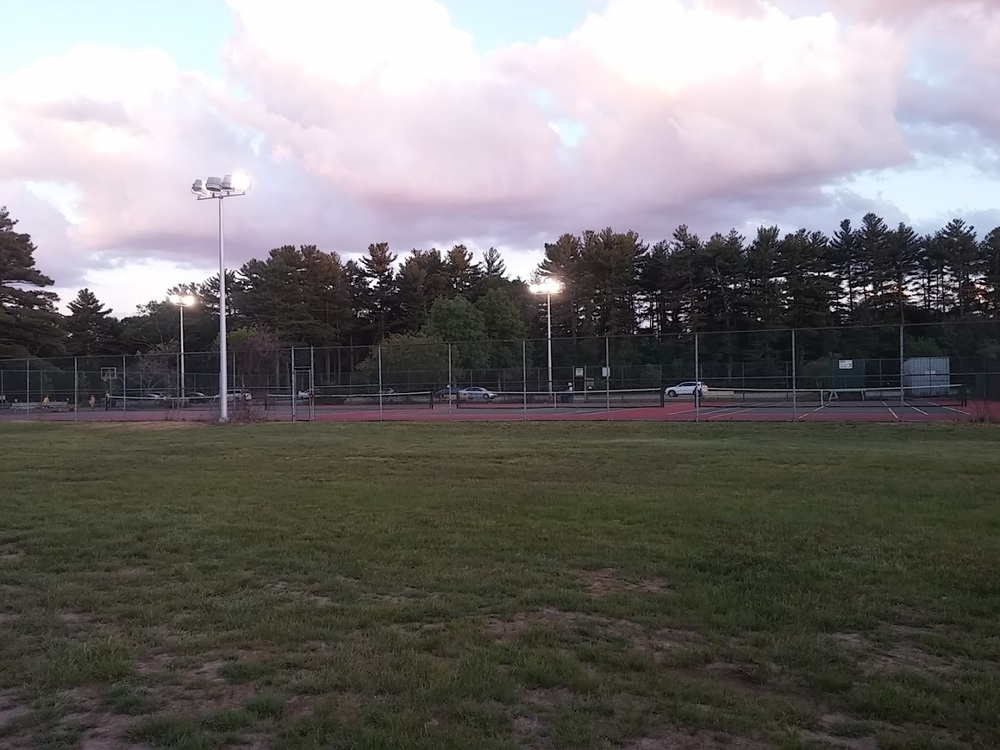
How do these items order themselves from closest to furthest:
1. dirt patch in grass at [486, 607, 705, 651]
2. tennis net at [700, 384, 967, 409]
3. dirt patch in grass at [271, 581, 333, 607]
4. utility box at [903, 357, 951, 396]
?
dirt patch in grass at [486, 607, 705, 651] < dirt patch in grass at [271, 581, 333, 607] < tennis net at [700, 384, 967, 409] < utility box at [903, 357, 951, 396]

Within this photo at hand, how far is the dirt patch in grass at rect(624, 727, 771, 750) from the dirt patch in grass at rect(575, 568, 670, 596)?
2.13 meters

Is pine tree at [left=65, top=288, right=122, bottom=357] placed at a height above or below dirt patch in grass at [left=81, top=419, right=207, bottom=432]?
above

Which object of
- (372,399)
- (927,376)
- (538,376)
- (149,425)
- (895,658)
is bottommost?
(895,658)

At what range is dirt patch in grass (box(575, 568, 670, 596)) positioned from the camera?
18.1 feet

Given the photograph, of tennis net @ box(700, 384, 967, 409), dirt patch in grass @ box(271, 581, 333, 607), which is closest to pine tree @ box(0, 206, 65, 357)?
tennis net @ box(700, 384, 967, 409)

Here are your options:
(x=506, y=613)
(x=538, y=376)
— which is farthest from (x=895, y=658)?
(x=538, y=376)

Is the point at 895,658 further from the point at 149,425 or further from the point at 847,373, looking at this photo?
the point at 847,373

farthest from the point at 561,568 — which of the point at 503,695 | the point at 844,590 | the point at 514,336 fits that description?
the point at 514,336

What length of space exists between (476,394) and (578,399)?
14.3 feet

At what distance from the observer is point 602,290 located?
6588 cm

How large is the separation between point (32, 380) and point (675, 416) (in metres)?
29.4

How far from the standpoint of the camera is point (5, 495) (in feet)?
33.3

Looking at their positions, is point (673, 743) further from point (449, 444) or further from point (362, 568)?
point (449, 444)

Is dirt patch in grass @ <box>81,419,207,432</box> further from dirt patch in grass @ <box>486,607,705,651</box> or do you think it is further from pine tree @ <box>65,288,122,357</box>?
pine tree @ <box>65,288,122,357</box>
